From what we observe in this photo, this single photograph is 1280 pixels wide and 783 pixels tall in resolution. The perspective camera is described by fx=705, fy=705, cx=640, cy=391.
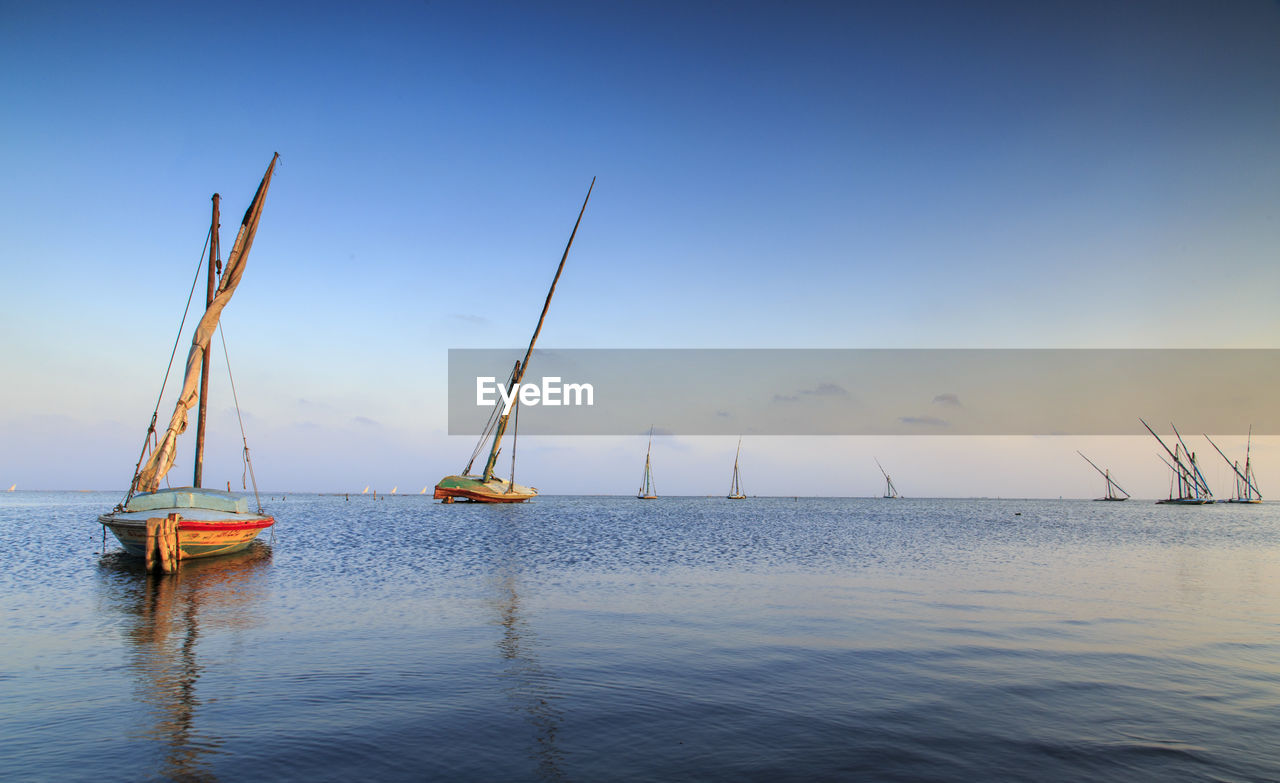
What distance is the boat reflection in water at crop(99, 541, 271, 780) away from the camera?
908cm

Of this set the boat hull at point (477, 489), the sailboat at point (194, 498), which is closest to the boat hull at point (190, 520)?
the sailboat at point (194, 498)

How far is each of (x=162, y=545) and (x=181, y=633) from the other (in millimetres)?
11693

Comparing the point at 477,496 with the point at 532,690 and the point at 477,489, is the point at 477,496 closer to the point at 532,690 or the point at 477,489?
the point at 477,489

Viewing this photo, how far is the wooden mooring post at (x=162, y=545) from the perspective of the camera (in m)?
25.3

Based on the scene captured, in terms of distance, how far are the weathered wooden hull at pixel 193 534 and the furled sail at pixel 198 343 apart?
167 cm

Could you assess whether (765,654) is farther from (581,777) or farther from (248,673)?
(248,673)

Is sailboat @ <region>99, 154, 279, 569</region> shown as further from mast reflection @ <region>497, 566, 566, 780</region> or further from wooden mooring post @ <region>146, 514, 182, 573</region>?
mast reflection @ <region>497, 566, 566, 780</region>

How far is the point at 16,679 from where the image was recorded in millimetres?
11953

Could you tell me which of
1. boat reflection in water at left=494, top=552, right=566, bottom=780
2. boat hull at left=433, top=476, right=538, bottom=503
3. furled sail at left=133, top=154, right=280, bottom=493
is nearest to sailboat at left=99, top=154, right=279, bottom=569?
furled sail at left=133, top=154, right=280, bottom=493

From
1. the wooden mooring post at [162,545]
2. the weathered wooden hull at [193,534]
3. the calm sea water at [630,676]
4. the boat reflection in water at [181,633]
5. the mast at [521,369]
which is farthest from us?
the mast at [521,369]

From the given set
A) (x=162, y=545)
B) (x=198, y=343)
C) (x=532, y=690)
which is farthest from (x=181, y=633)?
(x=198, y=343)

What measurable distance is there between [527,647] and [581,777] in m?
7.05

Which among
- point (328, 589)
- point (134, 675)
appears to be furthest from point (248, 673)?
point (328, 589)

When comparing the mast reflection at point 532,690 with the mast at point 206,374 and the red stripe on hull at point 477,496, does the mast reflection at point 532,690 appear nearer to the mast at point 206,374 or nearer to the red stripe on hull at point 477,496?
the mast at point 206,374
